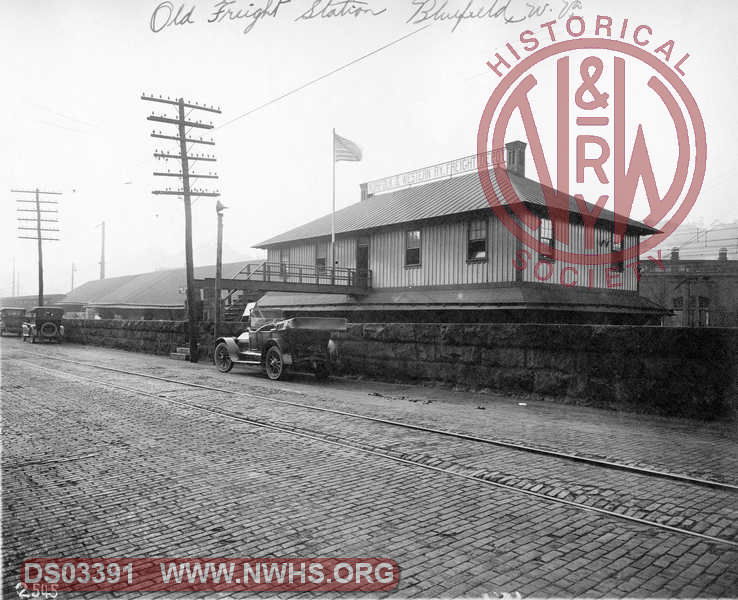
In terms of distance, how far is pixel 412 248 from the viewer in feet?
76.0

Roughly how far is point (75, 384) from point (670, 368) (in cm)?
1210

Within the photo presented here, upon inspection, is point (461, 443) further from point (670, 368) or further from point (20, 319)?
point (20, 319)

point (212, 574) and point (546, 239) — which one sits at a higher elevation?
point (546, 239)

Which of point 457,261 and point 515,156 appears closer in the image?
point 457,261

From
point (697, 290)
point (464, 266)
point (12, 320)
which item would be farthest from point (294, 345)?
point (12, 320)

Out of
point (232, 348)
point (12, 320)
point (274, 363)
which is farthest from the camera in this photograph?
point (12, 320)

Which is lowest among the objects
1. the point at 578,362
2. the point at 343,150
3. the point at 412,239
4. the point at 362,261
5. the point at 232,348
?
the point at 232,348

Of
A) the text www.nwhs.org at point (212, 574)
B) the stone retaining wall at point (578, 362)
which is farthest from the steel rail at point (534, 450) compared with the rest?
the stone retaining wall at point (578, 362)

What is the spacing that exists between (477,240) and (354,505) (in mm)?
17003

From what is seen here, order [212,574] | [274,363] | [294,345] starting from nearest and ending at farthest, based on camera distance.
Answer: [212,574]
[294,345]
[274,363]

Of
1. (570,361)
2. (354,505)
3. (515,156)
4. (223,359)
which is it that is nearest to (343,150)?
(515,156)

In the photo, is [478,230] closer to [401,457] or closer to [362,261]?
[362,261]

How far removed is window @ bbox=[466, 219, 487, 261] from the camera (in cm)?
2030

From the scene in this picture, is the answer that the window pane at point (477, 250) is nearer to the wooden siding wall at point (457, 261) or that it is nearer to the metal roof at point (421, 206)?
the wooden siding wall at point (457, 261)
